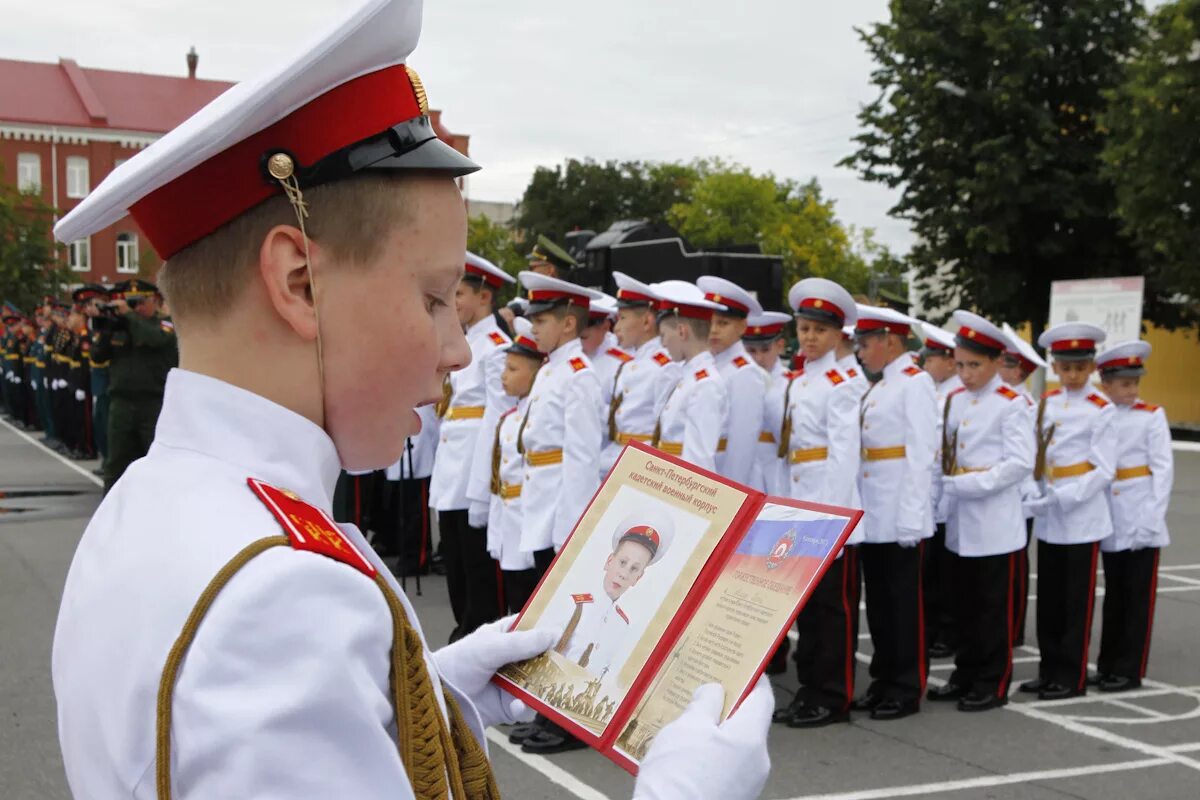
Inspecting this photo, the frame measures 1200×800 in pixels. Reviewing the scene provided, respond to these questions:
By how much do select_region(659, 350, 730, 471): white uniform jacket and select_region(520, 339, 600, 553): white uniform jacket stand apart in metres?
0.66

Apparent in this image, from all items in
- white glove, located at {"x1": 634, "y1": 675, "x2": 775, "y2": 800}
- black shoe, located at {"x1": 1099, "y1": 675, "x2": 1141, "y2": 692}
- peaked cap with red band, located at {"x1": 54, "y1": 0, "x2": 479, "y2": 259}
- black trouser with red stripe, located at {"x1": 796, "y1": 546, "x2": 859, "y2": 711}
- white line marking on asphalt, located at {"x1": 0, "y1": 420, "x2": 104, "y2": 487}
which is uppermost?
peaked cap with red band, located at {"x1": 54, "y1": 0, "x2": 479, "y2": 259}

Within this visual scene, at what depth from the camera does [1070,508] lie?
23.0 feet

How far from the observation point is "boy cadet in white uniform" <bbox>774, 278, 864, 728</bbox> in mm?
6270

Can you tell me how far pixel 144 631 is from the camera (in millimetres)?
1020

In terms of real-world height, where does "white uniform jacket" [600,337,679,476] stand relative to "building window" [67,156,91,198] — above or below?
below

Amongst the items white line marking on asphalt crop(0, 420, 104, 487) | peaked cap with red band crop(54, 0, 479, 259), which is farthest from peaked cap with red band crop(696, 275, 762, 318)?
white line marking on asphalt crop(0, 420, 104, 487)

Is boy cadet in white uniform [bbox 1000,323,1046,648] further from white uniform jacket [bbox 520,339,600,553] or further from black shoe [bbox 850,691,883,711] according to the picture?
white uniform jacket [bbox 520,339,600,553]

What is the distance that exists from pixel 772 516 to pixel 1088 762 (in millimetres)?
4532

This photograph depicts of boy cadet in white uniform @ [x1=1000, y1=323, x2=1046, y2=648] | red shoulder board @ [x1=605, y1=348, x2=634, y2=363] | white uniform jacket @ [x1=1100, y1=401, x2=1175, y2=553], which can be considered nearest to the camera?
white uniform jacket @ [x1=1100, y1=401, x2=1175, y2=553]

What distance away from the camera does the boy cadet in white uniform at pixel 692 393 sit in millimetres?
6590

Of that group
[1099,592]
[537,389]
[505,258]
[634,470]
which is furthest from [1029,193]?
[505,258]

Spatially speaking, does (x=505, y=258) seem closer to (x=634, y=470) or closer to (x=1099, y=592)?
(x=1099, y=592)

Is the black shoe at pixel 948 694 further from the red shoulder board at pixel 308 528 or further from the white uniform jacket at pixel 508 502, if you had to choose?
the red shoulder board at pixel 308 528

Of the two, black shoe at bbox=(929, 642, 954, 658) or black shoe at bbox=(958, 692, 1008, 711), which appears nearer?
black shoe at bbox=(958, 692, 1008, 711)
